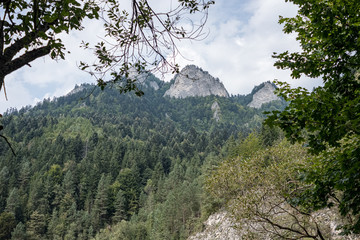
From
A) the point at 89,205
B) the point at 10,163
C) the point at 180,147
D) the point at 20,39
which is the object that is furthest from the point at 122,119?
the point at 20,39

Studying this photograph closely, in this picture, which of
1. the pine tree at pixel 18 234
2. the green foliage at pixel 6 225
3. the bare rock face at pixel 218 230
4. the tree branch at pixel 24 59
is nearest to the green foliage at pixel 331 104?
the tree branch at pixel 24 59

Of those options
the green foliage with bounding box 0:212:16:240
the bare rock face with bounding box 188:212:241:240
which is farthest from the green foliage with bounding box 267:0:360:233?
the green foliage with bounding box 0:212:16:240

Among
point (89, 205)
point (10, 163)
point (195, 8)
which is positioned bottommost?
point (195, 8)

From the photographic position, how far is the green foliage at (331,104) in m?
4.17

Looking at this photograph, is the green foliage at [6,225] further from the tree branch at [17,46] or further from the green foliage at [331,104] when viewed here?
the green foliage at [331,104]

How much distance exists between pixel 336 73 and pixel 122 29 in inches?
177

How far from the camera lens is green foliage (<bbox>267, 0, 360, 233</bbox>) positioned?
13.7 ft

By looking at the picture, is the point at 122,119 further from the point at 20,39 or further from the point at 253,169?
the point at 20,39

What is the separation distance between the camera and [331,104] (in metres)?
4.09

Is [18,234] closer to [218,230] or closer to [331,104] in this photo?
[218,230]

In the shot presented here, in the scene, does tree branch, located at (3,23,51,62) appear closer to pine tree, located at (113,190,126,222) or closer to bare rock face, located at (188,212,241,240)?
bare rock face, located at (188,212,241,240)

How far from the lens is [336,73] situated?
5023 millimetres

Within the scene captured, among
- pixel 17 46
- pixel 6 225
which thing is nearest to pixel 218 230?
pixel 17 46

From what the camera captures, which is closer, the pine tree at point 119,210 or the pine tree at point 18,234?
the pine tree at point 18,234
